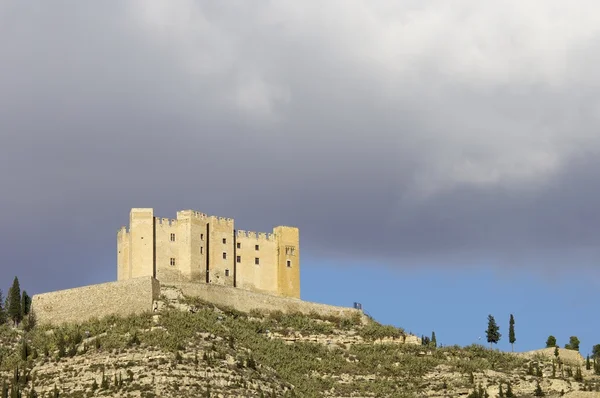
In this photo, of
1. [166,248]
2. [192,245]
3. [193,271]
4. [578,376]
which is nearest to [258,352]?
[193,271]

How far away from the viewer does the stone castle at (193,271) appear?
109000 millimetres

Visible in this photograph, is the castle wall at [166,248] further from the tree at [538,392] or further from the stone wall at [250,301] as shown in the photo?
the tree at [538,392]

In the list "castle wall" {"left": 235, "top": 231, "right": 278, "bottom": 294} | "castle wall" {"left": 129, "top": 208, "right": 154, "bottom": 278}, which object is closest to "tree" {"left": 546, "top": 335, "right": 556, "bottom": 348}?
"castle wall" {"left": 235, "top": 231, "right": 278, "bottom": 294}

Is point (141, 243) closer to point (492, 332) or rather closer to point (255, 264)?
point (255, 264)

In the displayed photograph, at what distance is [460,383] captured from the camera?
104500 mm

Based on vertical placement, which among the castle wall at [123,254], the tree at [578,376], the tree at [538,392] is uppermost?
the castle wall at [123,254]

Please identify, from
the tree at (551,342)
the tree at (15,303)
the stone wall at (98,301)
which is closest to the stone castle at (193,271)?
the stone wall at (98,301)

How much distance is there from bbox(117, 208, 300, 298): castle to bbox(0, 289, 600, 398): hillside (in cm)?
459

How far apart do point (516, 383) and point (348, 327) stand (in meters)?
18.1

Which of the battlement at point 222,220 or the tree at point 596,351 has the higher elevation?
the battlement at point 222,220

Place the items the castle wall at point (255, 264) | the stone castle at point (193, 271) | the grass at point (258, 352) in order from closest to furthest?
1. the grass at point (258, 352)
2. the stone castle at point (193, 271)
3. the castle wall at point (255, 264)

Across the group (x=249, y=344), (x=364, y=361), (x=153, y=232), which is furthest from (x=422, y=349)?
(x=153, y=232)

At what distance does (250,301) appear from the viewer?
11631cm

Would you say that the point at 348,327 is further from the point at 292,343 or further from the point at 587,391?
the point at 587,391
